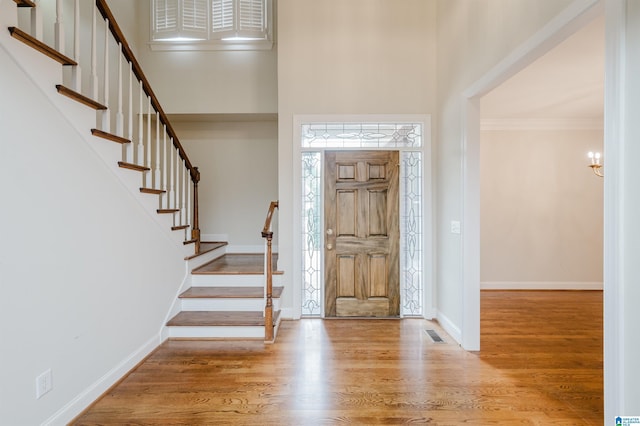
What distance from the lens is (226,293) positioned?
3.46 metres

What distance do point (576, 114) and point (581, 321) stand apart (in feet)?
10.0

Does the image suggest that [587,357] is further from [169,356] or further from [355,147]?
[169,356]

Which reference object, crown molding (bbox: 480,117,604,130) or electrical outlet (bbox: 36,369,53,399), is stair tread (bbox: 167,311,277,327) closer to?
A: electrical outlet (bbox: 36,369,53,399)

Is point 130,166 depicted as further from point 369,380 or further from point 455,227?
point 455,227

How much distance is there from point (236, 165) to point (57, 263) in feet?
11.0

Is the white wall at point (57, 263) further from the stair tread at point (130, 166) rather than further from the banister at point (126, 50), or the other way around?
the banister at point (126, 50)

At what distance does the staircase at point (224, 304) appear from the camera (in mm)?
3154

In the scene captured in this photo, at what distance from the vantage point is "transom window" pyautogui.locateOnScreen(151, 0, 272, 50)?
15.0ft

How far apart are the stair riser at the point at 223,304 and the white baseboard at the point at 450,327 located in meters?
1.96

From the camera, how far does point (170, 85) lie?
4574mm

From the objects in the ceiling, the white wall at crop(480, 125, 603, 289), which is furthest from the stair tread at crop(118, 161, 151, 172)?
the white wall at crop(480, 125, 603, 289)

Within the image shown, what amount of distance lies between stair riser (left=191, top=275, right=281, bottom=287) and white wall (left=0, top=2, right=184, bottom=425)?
1.00 meters

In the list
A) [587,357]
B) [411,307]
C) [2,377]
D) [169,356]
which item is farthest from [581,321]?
[2,377]

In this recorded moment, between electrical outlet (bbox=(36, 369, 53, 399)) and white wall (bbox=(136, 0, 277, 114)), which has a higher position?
white wall (bbox=(136, 0, 277, 114))
